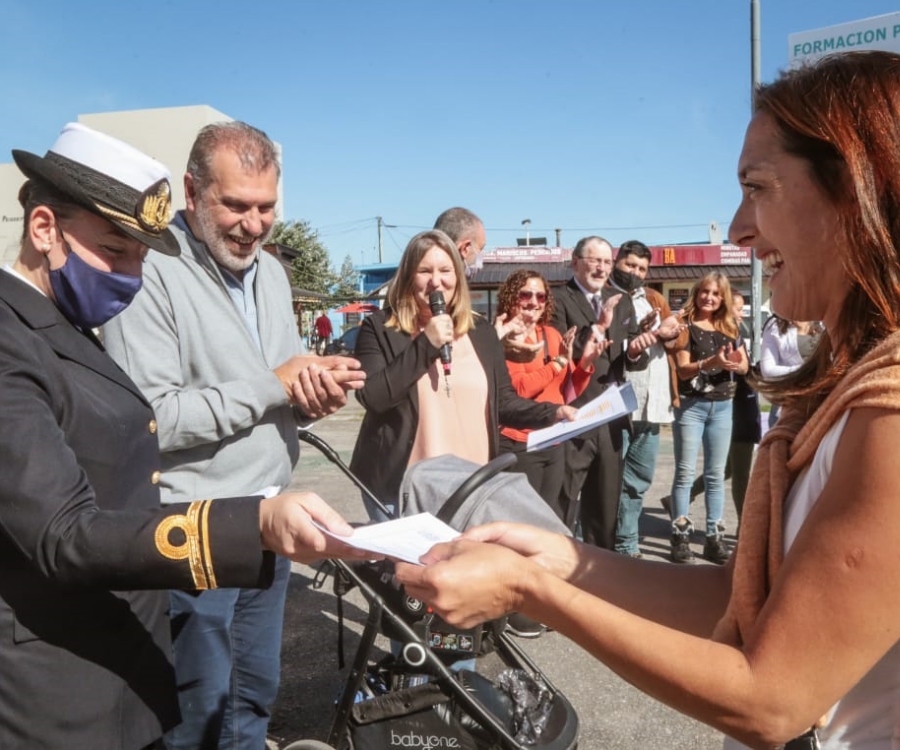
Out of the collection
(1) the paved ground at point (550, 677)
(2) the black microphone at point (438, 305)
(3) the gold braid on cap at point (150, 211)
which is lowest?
(1) the paved ground at point (550, 677)

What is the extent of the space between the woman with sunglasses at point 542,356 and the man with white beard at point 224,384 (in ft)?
7.02

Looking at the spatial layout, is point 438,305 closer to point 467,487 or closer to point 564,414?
point 564,414

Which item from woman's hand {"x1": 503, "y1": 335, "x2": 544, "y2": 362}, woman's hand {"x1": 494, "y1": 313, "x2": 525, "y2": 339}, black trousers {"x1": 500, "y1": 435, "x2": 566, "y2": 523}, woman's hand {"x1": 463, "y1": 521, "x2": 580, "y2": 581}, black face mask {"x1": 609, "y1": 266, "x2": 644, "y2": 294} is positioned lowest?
black trousers {"x1": 500, "y1": 435, "x2": 566, "y2": 523}

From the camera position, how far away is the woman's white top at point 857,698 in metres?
1.13

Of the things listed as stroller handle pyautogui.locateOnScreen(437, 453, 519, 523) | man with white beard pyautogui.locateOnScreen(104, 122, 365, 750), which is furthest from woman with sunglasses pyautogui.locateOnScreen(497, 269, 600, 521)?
man with white beard pyautogui.locateOnScreen(104, 122, 365, 750)

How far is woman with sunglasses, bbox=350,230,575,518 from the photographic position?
326 centimetres

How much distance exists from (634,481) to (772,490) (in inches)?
169

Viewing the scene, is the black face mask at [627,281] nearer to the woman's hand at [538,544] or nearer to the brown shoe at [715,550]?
the brown shoe at [715,550]

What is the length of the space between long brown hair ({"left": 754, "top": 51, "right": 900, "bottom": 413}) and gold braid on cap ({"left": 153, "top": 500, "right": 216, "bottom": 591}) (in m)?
1.18

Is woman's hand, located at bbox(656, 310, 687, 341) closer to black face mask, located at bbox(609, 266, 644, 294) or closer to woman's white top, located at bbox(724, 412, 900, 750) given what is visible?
black face mask, located at bbox(609, 266, 644, 294)

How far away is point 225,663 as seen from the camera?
238cm

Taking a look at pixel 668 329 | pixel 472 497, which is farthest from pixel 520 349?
pixel 472 497

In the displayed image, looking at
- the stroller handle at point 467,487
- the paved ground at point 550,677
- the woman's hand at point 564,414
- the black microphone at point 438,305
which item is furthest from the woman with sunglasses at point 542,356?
the stroller handle at point 467,487

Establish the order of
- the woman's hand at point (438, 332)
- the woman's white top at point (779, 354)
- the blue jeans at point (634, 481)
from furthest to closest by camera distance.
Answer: the blue jeans at point (634, 481) < the woman's white top at point (779, 354) < the woman's hand at point (438, 332)
